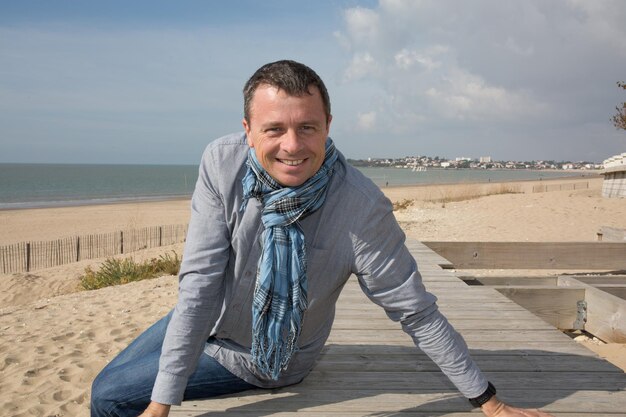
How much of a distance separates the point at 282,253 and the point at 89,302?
5.63 metres

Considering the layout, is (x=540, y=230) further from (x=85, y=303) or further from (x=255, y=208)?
(x=255, y=208)

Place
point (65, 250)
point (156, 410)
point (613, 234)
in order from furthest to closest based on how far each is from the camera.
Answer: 1. point (65, 250)
2. point (613, 234)
3. point (156, 410)

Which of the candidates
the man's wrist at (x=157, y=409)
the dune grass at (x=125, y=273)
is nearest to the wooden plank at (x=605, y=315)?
the man's wrist at (x=157, y=409)

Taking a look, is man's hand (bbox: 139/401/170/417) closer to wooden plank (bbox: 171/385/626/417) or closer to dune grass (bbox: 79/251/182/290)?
wooden plank (bbox: 171/385/626/417)

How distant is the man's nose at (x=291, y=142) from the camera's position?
1.72m

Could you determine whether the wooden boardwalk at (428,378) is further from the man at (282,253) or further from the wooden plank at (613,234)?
the wooden plank at (613,234)

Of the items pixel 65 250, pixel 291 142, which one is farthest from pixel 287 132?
pixel 65 250

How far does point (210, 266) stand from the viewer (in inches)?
75.0

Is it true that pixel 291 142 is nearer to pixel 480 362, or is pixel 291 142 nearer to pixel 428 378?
pixel 428 378

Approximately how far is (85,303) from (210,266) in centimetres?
542

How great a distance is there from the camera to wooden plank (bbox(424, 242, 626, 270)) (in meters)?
6.18

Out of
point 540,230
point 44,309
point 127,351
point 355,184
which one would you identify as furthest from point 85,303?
point 540,230

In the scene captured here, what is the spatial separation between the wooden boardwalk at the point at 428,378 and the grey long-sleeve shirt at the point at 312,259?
409 mm

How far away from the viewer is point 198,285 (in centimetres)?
189
